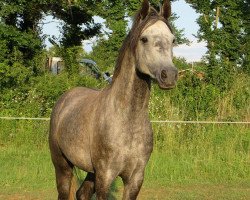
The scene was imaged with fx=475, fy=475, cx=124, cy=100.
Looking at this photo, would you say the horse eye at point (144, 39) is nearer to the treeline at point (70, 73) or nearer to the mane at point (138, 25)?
the mane at point (138, 25)

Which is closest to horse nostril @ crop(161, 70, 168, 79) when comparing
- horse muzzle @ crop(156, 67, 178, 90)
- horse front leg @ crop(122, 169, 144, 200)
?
horse muzzle @ crop(156, 67, 178, 90)

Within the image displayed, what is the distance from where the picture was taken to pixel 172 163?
359 inches

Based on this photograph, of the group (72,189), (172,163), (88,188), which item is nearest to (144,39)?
(88,188)

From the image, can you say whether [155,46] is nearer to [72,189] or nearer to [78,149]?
[78,149]

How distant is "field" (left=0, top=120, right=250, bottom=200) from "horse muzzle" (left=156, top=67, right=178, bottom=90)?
4.06m

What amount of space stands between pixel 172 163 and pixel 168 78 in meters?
5.96

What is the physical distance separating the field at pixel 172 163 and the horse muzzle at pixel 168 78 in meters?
4.06

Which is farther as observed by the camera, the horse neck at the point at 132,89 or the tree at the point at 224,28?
the tree at the point at 224,28

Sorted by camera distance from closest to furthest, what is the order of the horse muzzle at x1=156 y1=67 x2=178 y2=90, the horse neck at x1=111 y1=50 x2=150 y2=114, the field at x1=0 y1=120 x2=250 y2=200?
1. the horse muzzle at x1=156 y1=67 x2=178 y2=90
2. the horse neck at x1=111 y1=50 x2=150 y2=114
3. the field at x1=0 y1=120 x2=250 y2=200

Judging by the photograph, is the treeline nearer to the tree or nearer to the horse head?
the tree

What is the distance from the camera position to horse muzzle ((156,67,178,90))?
334 cm

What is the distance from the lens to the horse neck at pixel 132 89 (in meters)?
3.84

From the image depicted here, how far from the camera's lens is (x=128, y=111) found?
3.85 meters

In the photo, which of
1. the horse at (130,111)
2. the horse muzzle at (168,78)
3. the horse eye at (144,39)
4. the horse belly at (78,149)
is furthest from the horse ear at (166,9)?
the horse belly at (78,149)
